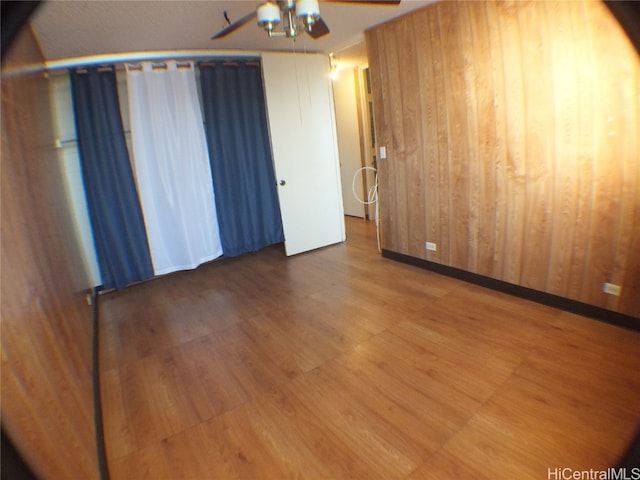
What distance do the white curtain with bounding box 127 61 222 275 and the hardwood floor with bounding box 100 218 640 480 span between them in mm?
921

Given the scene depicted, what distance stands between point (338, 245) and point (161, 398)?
289 cm

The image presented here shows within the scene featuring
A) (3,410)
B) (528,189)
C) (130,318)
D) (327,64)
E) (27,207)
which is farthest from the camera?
(327,64)

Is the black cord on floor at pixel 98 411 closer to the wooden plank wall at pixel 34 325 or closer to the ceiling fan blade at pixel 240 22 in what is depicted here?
the wooden plank wall at pixel 34 325

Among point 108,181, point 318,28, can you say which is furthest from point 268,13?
point 108,181

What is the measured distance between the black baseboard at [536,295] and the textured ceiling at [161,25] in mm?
2346

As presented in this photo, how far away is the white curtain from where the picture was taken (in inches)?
136

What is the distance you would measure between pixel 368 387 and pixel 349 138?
14.3 feet

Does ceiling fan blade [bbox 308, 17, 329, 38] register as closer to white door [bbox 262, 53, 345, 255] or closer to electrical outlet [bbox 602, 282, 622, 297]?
white door [bbox 262, 53, 345, 255]

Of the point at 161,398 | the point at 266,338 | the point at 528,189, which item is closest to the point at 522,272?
the point at 528,189

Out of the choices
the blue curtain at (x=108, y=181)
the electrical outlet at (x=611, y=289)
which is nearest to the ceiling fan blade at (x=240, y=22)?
the blue curtain at (x=108, y=181)

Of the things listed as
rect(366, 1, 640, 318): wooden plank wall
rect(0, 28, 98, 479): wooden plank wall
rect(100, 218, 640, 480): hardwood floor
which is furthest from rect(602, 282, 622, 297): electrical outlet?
rect(0, 28, 98, 479): wooden plank wall

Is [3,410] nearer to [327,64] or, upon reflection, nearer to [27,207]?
[27,207]

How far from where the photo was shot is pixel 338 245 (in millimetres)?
4469

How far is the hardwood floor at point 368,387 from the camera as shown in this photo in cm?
150
